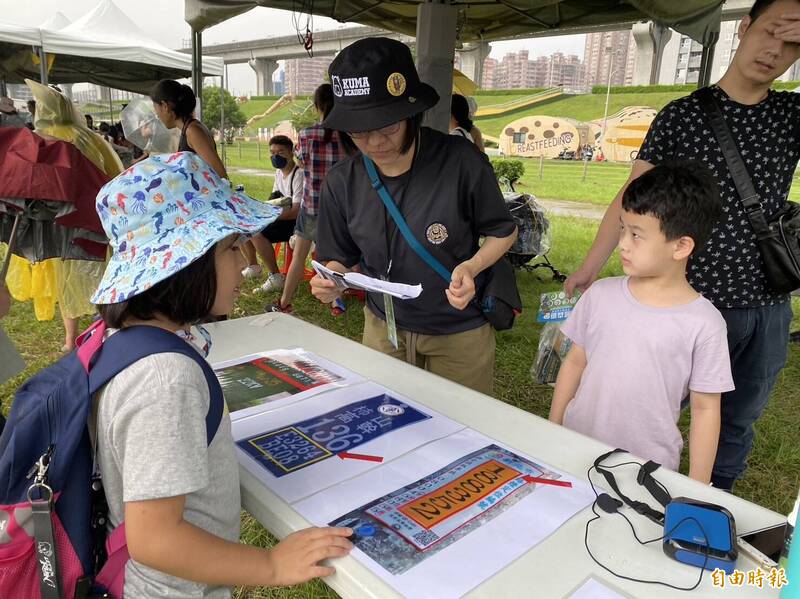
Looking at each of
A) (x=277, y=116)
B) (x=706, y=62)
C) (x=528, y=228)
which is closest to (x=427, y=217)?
(x=528, y=228)

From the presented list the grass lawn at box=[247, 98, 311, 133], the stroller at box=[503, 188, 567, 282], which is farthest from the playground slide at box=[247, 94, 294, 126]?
the stroller at box=[503, 188, 567, 282]

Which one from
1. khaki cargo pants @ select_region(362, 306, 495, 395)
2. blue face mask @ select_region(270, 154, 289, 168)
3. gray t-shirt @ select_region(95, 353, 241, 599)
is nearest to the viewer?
gray t-shirt @ select_region(95, 353, 241, 599)

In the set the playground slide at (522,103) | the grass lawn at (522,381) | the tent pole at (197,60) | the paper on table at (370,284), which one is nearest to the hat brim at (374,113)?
the paper on table at (370,284)

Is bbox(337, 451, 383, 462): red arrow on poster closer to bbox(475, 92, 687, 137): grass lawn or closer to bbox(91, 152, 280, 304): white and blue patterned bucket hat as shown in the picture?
bbox(91, 152, 280, 304): white and blue patterned bucket hat

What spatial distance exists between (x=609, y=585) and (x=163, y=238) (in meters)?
0.88

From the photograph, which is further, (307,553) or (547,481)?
(547,481)

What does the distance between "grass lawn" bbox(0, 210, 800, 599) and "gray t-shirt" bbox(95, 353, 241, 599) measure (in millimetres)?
1170

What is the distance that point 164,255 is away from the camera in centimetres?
87

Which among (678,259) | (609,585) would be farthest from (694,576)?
(678,259)

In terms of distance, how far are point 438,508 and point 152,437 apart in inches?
19.5

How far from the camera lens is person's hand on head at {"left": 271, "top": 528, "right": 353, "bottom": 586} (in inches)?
33.8

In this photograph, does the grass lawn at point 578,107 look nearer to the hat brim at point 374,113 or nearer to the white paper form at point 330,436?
the hat brim at point 374,113

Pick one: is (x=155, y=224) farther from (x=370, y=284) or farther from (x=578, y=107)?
(x=578, y=107)

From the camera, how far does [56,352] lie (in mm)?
3723
